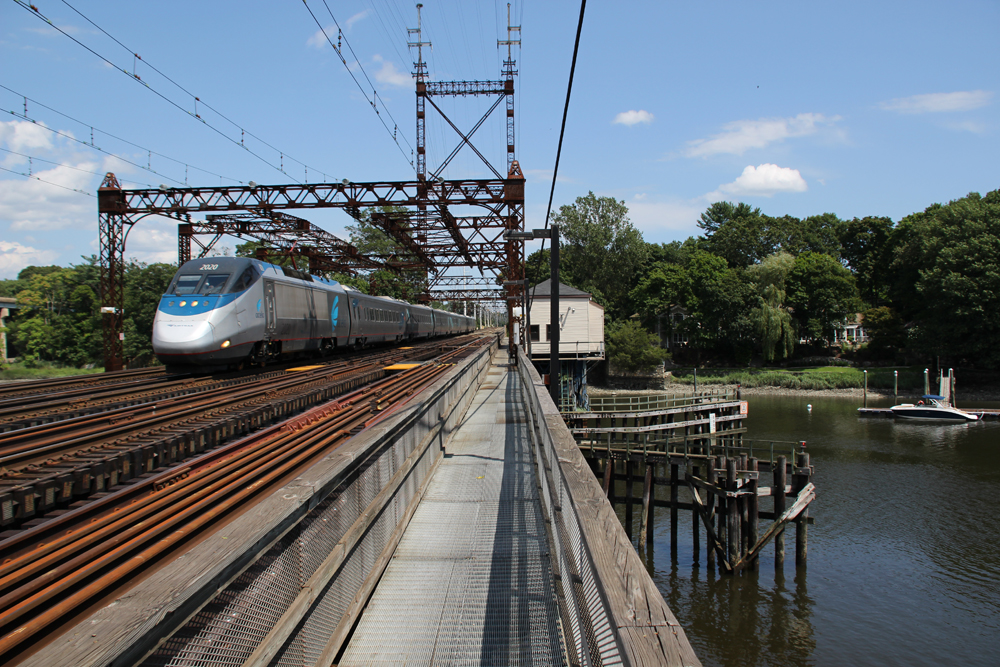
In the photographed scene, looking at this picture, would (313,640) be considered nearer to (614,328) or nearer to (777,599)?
(777,599)

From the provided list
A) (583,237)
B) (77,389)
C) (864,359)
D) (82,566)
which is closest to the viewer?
(82,566)

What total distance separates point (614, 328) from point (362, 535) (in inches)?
2495

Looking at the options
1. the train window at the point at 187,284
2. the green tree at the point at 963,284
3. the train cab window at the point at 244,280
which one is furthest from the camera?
the green tree at the point at 963,284

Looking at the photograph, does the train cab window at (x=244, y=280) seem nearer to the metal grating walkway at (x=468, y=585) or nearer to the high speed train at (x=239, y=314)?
the high speed train at (x=239, y=314)

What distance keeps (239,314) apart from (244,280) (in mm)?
1098

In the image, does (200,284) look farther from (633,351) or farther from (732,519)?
(633,351)

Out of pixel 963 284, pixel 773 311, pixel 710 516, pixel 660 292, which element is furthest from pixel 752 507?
pixel 660 292

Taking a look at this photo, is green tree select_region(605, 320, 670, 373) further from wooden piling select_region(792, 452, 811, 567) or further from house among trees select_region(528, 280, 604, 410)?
wooden piling select_region(792, 452, 811, 567)

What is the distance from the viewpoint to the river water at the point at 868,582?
1398 centimetres

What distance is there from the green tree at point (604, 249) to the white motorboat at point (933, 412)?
36.0 meters

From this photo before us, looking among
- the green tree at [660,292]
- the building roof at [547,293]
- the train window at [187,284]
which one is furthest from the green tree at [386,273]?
the train window at [187,284]

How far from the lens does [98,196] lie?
79.4 feet

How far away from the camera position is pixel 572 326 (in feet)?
140

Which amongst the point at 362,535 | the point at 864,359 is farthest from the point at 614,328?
the point at 362,535
